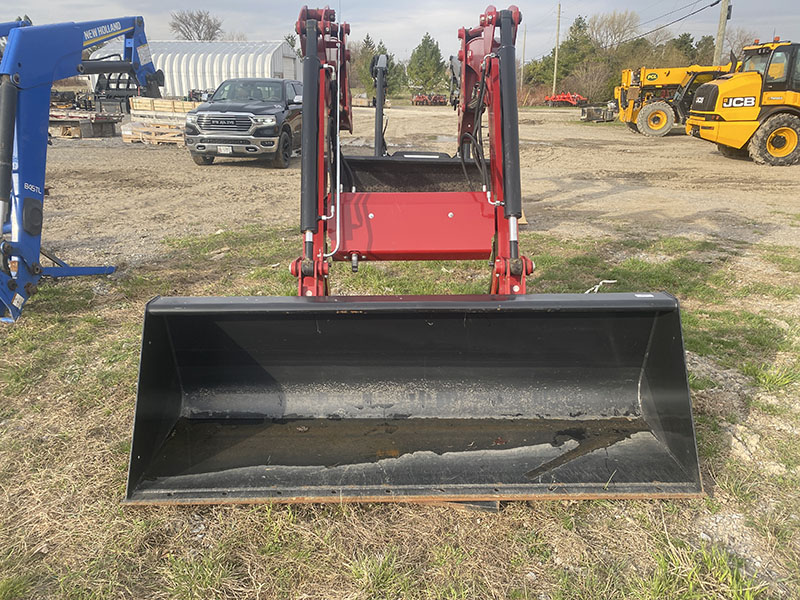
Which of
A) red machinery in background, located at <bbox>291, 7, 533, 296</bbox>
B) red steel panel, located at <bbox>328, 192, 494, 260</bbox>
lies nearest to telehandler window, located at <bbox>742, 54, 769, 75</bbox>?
red machinery in background, located at <bbox>291, 7, 533, 296</bbox>

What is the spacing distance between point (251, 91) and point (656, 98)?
15370mm

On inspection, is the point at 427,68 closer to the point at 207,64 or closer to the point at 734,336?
the point at 207,64

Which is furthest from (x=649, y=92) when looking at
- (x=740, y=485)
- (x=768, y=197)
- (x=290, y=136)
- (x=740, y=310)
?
(x=740, y=485)

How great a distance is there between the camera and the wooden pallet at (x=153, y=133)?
17719mm

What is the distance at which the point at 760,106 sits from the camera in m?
13.7

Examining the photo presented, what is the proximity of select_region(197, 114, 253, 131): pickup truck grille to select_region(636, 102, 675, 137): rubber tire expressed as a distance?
50.6ft

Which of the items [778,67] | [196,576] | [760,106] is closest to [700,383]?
[196,576]

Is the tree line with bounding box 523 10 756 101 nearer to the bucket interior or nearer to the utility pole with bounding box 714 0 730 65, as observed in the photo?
the utility pole with bounding box 714 0 730 65

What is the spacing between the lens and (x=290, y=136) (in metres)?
13.5

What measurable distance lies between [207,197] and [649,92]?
17630 millimetres

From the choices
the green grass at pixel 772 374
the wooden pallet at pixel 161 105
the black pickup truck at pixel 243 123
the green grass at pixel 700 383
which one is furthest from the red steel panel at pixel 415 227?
the wooden pallet at pixel 161 105

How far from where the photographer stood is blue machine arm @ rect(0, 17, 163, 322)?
13.3 feet

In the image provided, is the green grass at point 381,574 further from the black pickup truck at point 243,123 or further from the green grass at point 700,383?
the black pickup truck at point 243,123

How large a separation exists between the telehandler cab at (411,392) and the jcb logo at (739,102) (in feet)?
42.3
